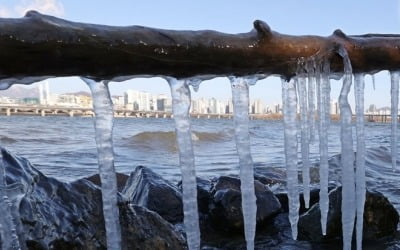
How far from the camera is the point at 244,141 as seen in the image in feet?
8.49

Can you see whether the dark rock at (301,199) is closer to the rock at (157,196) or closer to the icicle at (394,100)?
the rock at (157,196)

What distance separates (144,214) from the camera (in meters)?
4.52

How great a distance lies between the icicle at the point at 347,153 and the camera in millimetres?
2213

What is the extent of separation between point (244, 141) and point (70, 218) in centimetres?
217

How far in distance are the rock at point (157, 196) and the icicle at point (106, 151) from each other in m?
3.89

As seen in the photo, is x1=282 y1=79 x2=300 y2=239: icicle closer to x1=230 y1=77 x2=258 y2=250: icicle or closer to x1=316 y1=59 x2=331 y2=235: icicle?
x1=316 y1=59 x2=331 y2=235: icicle

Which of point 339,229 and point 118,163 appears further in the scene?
point 118,163

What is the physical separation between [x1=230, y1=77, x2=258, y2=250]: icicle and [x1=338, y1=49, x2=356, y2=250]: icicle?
52cm

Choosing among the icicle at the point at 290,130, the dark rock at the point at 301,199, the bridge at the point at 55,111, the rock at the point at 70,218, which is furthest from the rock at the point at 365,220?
the bridge at the point at 55,111

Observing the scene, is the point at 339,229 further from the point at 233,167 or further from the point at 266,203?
the point at 233,167

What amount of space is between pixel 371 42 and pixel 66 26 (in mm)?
1452

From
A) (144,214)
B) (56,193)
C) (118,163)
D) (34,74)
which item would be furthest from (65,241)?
(118,163)

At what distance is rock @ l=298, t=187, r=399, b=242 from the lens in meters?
5.96

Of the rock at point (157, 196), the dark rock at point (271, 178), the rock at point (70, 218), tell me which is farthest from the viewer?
the dark rock at point (271, 178)
